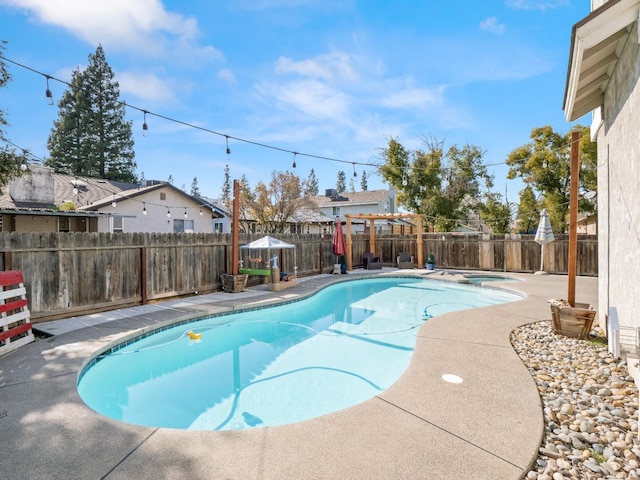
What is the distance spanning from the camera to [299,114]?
45.6ft

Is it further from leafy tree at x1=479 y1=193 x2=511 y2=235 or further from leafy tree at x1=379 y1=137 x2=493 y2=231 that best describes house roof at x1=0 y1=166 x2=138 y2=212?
leafy tree at x1=479 y1=193 x2=511 y2=235

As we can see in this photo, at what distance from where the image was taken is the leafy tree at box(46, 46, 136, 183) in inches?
1121

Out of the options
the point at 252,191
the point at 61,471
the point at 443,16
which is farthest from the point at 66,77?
the point at 61,471

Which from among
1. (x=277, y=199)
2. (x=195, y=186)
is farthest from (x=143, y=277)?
(x=195, y=186)

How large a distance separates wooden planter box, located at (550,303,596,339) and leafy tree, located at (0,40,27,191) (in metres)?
10.6

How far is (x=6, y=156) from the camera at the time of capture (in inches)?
276

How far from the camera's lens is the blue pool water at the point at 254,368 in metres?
3.92

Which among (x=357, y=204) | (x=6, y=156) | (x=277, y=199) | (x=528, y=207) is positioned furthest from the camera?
(x=357, y=204)

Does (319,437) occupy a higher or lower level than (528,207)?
lower

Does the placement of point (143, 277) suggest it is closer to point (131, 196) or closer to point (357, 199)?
point (131, 196)

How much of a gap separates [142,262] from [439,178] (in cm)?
2025

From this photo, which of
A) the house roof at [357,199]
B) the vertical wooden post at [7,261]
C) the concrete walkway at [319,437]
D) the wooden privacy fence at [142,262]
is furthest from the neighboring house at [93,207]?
the house roof at [357,199]

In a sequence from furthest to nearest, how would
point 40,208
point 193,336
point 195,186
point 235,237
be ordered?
point 195,186 < point 40,208 < point 235,237 < point 193,336

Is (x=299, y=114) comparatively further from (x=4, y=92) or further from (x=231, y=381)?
(x=231, y=381)
